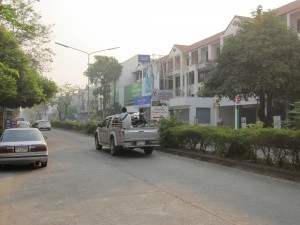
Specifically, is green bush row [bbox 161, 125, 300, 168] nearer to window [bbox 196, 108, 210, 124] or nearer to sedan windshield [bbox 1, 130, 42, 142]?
sedan windshield [bbox 1, 130, 42, 142]

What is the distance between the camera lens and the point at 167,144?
18.1 metres

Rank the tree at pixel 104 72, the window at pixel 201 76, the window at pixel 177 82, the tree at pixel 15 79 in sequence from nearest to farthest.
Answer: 1. the tree at pixel 15 79
2. the window at pixel 201 76
3. the window at pixel 177 82
4. the tree at pixel 104 72

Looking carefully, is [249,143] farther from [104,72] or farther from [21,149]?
[104,72]

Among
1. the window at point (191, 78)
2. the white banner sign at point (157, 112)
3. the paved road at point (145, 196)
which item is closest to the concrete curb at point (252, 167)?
the paved road at point (145, 196)

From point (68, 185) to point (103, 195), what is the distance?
1.68 m

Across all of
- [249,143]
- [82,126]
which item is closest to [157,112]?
[249,143]

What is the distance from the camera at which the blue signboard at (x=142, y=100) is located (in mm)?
55644

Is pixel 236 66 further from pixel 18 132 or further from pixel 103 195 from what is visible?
pixel 103 195

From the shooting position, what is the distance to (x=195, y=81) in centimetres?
4788

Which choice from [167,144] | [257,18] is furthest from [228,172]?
[257,18]

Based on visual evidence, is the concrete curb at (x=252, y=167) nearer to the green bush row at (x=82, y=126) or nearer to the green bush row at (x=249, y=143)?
the green bush row at (x=249, y=143)

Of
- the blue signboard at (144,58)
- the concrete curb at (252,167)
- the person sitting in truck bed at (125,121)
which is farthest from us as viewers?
the blue signboard at (144,58)

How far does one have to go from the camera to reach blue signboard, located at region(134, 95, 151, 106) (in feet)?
183

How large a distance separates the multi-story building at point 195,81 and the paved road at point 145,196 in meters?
24.2
